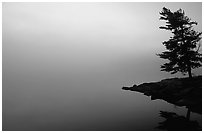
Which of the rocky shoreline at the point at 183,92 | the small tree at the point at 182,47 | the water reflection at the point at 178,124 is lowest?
the water reflection at the point at 178,124

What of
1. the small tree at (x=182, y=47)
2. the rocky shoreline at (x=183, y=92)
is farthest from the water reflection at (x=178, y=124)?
the small tree at (x=182, y=47)

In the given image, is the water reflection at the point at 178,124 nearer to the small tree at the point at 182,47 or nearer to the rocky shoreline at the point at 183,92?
the rocky shoreline at the point at 183,92

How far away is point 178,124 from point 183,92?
454 inches

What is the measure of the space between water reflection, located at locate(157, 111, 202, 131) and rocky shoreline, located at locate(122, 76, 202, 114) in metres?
2.82

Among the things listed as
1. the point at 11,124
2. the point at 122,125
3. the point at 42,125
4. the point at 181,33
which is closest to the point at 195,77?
the point at 181,33

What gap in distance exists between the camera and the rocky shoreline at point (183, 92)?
A: 2041 centimetres

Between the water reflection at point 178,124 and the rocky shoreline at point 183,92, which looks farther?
the rocky shoreline at point 183,92

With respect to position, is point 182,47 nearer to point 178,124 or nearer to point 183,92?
point 183,92

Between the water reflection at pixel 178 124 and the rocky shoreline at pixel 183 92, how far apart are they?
9.24 feet

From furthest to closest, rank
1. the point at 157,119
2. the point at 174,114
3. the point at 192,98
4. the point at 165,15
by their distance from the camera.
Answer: the point at 165,15 < the point at 192,98 < the point at 174,114 < the point at 157,119

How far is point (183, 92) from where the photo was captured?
24.6 meters

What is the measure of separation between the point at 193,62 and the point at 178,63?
2.08 metres

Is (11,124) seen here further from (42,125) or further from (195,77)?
(195,77)

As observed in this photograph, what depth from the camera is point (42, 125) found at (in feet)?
54.0
